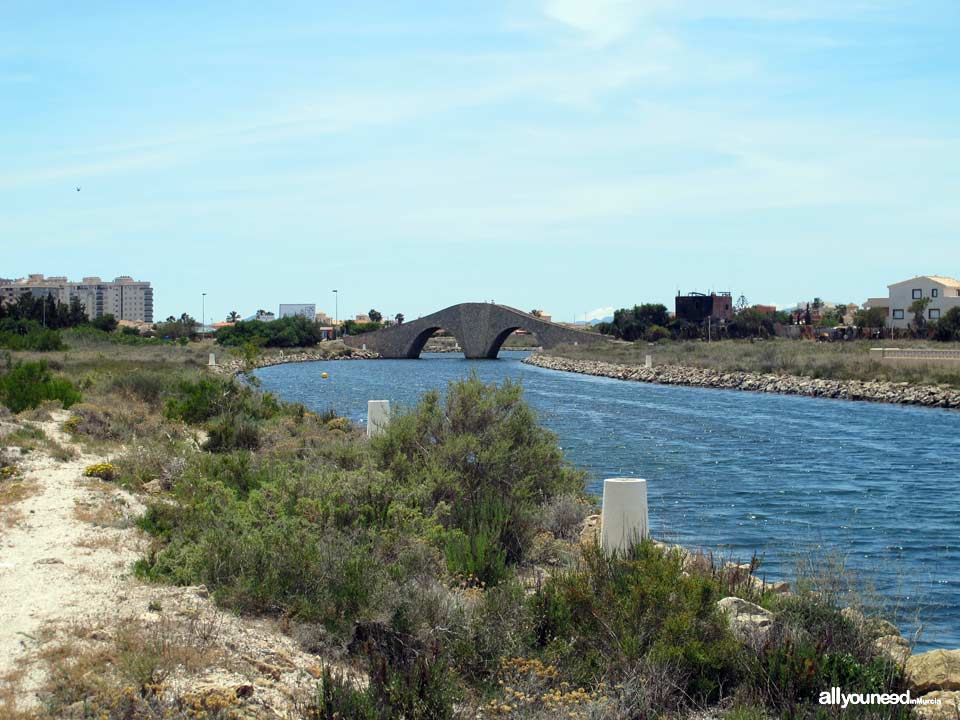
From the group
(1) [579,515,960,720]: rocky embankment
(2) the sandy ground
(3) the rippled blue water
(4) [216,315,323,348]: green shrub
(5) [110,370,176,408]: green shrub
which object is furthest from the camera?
(4) [216,315,323,348]: green shrub

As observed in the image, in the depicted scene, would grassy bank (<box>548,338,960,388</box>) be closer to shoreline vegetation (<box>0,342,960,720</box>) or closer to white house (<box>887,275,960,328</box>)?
white house (<box>887,275,960,328</box>)

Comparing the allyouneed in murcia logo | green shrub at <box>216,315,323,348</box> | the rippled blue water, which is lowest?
the rippled blue water

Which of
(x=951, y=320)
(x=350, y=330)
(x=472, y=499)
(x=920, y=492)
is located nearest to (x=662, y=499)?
(x=920, y=492)

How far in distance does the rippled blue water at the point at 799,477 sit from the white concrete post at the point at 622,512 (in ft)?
5.46

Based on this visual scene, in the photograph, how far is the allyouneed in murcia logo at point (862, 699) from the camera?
5.30m

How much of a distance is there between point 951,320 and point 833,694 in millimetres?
74990

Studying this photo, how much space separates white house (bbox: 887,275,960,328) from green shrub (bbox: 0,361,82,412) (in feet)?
265

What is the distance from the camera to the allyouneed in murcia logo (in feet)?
17.4

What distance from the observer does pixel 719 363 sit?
59281mm

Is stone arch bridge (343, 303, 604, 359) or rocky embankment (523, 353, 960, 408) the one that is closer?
rocky embankment (523, 353, 960, 408)

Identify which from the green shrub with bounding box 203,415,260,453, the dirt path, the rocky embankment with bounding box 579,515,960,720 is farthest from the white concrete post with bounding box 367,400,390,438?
the rocky embankment with bounding box 579,515,960,720

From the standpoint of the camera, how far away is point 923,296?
9156 centimetres

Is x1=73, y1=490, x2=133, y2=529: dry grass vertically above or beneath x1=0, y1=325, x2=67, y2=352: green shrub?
beneath

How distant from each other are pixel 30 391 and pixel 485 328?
8044cm
